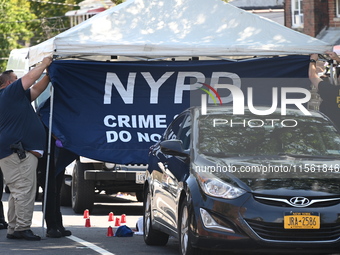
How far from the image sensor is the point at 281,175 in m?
8.74

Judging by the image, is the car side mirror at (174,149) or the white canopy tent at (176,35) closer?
the car side mirror at (174,149)

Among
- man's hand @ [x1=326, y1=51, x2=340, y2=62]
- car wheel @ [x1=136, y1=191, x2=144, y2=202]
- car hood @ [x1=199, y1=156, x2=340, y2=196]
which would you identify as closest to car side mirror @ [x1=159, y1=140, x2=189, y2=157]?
car hood @ [x1=199, y1=156, x2=340, y2=196]

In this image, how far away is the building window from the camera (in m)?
39.1

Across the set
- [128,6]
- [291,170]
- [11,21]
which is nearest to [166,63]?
[128,6]

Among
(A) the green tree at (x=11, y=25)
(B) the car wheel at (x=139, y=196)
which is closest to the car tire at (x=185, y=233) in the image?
(B) the car wheel at (x=139, y=196)

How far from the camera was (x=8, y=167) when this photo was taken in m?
11.2

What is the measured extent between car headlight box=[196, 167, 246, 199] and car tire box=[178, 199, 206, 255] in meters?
0.32

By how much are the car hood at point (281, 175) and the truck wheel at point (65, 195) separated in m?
7.14

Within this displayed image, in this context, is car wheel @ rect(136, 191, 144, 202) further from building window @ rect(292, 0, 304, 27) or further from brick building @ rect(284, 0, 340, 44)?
building window @ rect(292, 0, 304, 27)

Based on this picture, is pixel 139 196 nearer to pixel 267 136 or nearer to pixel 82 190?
pixel 82 190

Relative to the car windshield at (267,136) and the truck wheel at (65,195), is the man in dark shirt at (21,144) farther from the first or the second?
the truck wheel at (65,195)

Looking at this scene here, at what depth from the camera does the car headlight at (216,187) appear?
336 inches

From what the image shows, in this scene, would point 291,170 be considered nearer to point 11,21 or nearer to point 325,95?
point 325,95

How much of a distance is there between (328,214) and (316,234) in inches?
8.5
